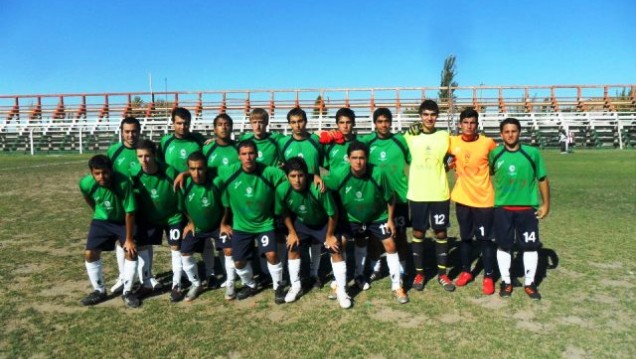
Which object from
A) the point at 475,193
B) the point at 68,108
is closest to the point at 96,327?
the point at 475,193

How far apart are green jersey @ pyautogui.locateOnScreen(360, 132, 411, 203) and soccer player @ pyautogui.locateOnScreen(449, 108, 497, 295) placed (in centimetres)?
57

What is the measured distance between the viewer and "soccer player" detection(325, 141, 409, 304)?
16.1ft

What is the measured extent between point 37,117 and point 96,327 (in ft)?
121

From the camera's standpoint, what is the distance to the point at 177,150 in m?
5.60

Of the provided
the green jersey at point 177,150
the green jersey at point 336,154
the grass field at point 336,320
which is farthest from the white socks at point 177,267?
the green jersey at point 336,154

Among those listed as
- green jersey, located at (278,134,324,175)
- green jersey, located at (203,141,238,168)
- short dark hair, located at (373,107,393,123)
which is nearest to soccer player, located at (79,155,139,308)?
green jersey, located at (203,141,238,168)

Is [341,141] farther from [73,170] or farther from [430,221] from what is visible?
[73,170]

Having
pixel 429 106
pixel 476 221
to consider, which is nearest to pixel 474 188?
pixel 476 221

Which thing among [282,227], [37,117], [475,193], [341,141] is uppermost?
[37,117]

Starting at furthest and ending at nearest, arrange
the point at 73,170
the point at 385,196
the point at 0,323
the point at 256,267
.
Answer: the point at 73,170 < the point at 256,267 < the point at 385,196 < the point at 0,323

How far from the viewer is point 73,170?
1864 cm

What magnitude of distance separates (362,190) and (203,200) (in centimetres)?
175

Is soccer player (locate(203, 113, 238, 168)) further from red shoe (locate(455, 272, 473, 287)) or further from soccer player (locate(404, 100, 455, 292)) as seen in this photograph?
red shoe (locate(455, 272, 473, 287))

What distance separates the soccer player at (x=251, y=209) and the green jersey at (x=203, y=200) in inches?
4.1
